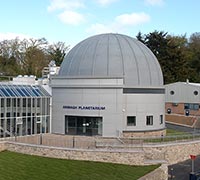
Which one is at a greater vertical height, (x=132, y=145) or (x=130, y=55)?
(x=130, y=55)

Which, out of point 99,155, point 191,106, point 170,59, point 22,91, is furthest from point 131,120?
point 170,59

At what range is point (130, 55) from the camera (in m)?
41.4

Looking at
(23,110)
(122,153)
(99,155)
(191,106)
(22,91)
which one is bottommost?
(99,155)

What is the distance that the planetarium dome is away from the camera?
132 ft

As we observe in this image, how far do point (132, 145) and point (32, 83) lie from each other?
59.5 ft

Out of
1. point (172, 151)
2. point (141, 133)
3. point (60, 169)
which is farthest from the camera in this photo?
point (141, 133)

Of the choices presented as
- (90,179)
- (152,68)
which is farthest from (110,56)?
(90,179)

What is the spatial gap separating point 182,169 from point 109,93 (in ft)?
36.6

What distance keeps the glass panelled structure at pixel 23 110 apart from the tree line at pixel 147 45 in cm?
4432

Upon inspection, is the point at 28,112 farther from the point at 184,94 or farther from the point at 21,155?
the point at 184,94

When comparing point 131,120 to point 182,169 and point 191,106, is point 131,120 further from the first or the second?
point 191,106

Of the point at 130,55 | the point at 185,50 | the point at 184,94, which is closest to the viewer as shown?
the point at 130,55

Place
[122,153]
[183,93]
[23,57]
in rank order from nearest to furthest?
[122,153]
[183,93]
[23,57]

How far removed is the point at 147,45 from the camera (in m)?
88.3
